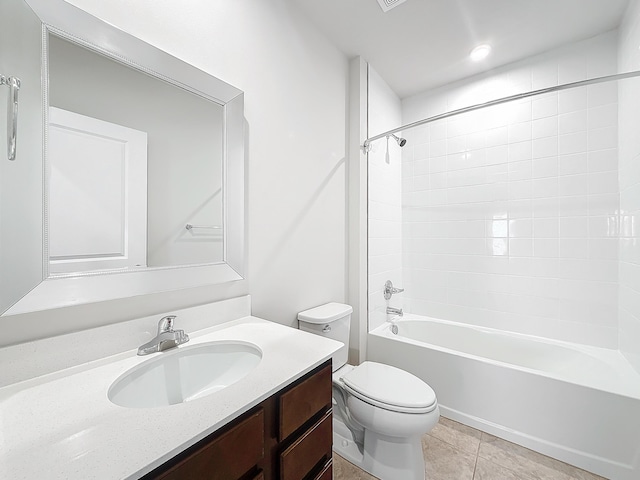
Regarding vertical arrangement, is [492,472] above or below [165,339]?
below

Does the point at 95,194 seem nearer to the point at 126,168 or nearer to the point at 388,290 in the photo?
the point at 126,168

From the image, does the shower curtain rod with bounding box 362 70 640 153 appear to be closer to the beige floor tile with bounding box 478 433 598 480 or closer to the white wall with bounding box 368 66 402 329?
the white wall with bounding box 368 66 402 329

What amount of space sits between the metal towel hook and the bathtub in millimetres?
2126

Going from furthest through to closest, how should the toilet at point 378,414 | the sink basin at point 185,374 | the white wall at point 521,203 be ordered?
the white wall at point 521,203 < the toilet at point 378,414 < the sink basin at point 185,374

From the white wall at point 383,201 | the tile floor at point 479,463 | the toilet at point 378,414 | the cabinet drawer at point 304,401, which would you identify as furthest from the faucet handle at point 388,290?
the cabinet drawer at point 304,401

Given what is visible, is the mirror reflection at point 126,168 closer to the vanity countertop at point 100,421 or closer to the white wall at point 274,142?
the white wall at point 274,142

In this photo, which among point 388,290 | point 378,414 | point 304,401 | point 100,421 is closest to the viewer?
point 100,421

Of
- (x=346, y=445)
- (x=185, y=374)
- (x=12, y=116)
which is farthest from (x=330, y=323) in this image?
(x=12, y=116)

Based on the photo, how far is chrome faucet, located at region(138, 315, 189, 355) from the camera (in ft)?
3.08

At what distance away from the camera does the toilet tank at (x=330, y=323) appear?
1.58m

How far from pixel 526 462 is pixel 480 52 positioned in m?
2.69

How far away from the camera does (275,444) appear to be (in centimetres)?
77

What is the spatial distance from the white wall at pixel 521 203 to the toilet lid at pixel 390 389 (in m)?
1.30

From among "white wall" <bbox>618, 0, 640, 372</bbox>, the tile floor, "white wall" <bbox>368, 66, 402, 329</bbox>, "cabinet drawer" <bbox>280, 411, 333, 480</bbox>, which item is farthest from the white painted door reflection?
"white wall" <bbox>618, 0, 640, 372</bbox>
